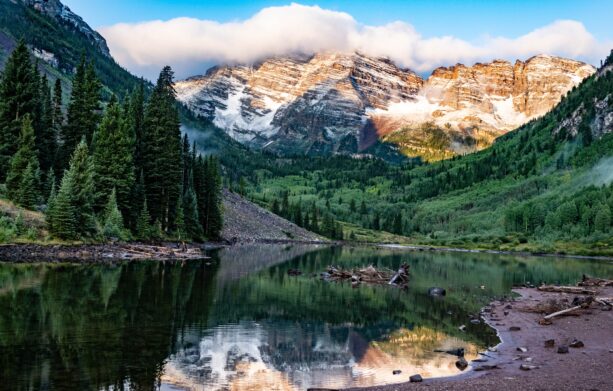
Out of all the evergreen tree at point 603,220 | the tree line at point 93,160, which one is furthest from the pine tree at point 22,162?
the evergreen tree at point 603,220

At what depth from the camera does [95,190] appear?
3285 inches

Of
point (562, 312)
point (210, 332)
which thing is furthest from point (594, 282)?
point (210, 332)

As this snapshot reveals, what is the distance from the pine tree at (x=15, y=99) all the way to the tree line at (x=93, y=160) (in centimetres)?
14

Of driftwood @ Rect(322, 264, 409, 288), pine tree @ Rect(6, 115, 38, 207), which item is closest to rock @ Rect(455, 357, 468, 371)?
driftwood @ Rect(322, 264, 409, 288)

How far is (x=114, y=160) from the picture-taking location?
86.6m

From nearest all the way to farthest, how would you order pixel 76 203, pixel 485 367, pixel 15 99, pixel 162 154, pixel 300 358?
pixel 485 367
pixel 300 358
pixel 76 203
pixel 15 99
pixel 162 154

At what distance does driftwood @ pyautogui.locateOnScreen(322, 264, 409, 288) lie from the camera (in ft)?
215

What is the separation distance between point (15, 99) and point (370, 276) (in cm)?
6089

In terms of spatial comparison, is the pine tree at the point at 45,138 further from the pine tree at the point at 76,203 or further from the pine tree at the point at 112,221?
the pine tree at the point at 112,221

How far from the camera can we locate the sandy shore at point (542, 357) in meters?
22.0

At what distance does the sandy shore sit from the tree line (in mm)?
55766

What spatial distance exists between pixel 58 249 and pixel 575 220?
178m

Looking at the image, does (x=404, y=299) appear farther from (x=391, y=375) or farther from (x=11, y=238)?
(x=11, y=238)

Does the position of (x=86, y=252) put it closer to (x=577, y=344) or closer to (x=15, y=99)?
(x=15, y=99)
